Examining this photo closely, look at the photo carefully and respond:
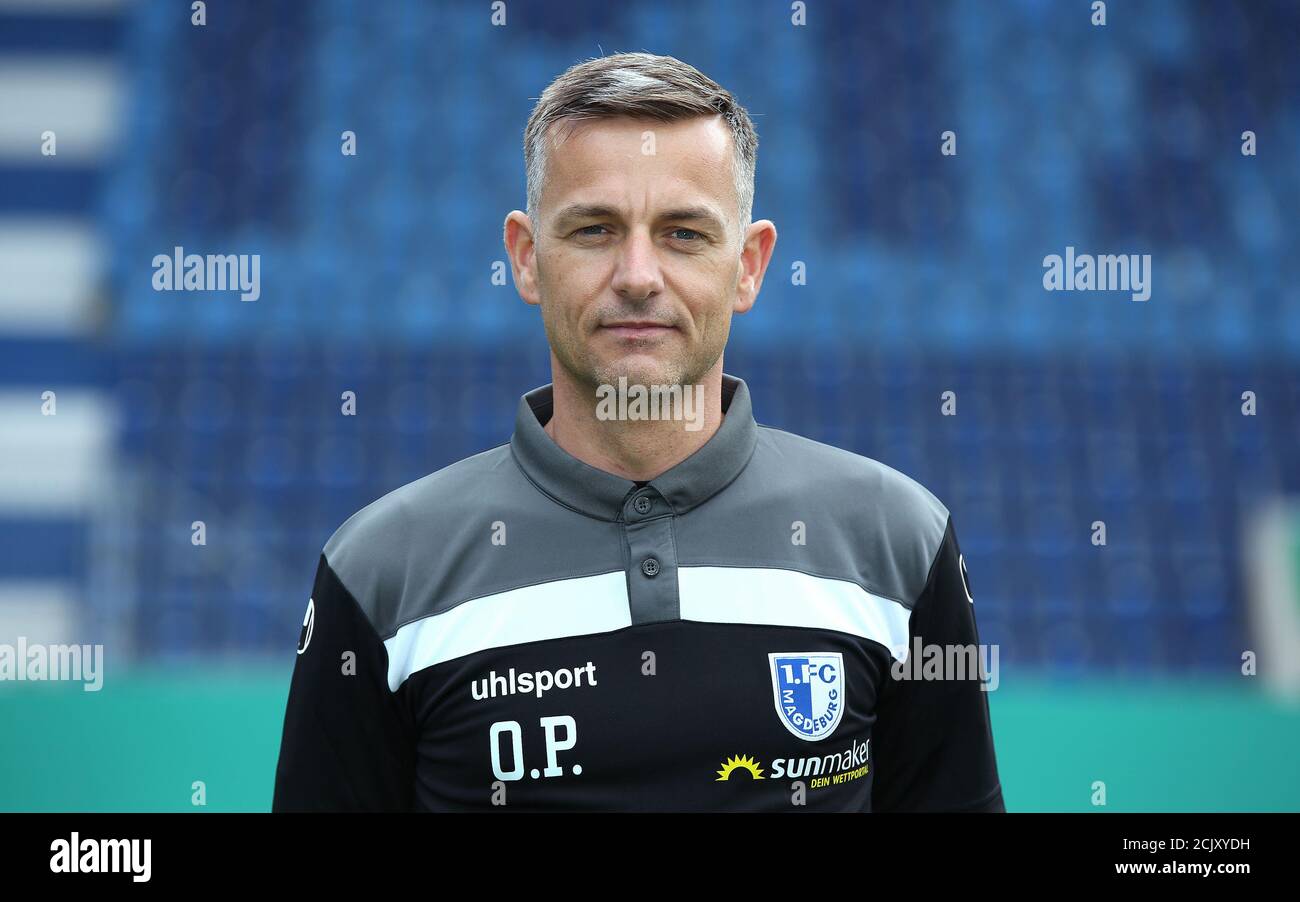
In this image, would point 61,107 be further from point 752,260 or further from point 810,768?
point 810,768

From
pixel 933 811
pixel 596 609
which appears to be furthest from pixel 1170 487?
pixel 596 609

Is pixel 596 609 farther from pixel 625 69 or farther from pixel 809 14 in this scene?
pixel 809 14

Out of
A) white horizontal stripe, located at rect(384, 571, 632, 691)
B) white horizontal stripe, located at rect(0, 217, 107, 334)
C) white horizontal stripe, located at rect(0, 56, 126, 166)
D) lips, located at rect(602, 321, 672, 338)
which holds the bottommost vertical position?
white horizontal stripe, located at rect(384, 571, 632, 691)

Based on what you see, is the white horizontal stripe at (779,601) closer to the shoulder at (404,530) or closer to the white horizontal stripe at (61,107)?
the shoulder at (404,530)

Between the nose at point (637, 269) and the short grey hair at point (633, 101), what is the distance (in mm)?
155

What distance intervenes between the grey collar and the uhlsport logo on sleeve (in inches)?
9.8

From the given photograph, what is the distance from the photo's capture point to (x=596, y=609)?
5.48ft

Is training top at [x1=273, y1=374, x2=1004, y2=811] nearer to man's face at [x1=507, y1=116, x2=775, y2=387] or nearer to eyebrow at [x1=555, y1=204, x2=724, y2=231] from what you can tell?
man's face at [x1=507, y1=116, x2=775, y2=387]

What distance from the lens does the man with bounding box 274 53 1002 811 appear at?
64.5 inches

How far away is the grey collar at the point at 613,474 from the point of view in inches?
67.9

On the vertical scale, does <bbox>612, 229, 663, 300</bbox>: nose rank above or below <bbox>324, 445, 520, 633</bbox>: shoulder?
above

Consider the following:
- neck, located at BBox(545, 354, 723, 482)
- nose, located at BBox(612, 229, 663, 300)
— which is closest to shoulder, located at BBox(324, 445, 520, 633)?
neck, located at BBox(545, 354, 723, 482)

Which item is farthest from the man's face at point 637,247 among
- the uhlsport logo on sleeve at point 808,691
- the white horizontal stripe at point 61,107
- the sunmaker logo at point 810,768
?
the white horizontal stripe at point 61,107

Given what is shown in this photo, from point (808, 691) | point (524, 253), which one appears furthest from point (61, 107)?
point (808, 691)
